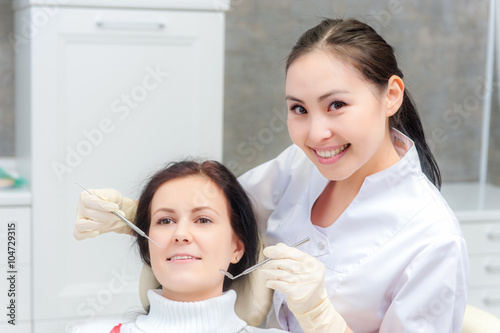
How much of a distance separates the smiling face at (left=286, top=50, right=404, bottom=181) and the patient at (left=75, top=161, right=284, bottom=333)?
25 centimetres

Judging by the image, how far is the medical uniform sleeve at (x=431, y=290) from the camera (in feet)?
4.36

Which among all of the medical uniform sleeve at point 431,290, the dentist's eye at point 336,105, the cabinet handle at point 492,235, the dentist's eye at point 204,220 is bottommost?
the cabinet handle at point 492,235

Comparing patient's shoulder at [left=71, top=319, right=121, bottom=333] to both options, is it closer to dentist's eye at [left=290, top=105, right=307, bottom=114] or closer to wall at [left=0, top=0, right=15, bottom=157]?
dentist's eye at [left=290, top=105, right=307, bottom=114]

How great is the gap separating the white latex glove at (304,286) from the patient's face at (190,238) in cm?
19

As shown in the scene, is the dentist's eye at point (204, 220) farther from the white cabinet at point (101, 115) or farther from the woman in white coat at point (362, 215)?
the white cabinet at point (101, 115)

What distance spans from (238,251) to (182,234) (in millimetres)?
207

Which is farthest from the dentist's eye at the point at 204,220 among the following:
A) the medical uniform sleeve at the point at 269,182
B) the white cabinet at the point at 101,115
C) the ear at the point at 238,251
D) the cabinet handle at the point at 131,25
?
the cabinet handle at the point at 131,25

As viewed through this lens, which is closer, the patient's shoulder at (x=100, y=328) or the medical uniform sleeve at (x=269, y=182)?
the patient's shoulder at (x=100, y=328)

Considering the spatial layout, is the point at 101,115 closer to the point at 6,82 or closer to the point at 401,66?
the point at 6,82

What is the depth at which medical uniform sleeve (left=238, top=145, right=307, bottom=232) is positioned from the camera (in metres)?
1.79

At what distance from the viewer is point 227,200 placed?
5.03 ft

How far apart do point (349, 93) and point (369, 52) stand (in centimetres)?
12

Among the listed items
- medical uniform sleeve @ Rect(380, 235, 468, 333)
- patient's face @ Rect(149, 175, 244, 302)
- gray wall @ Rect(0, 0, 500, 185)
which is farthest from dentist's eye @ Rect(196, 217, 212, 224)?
gray wall @ Rect(0, 0, 500, 185)

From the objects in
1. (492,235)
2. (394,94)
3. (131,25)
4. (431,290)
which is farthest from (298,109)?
(492,235)
